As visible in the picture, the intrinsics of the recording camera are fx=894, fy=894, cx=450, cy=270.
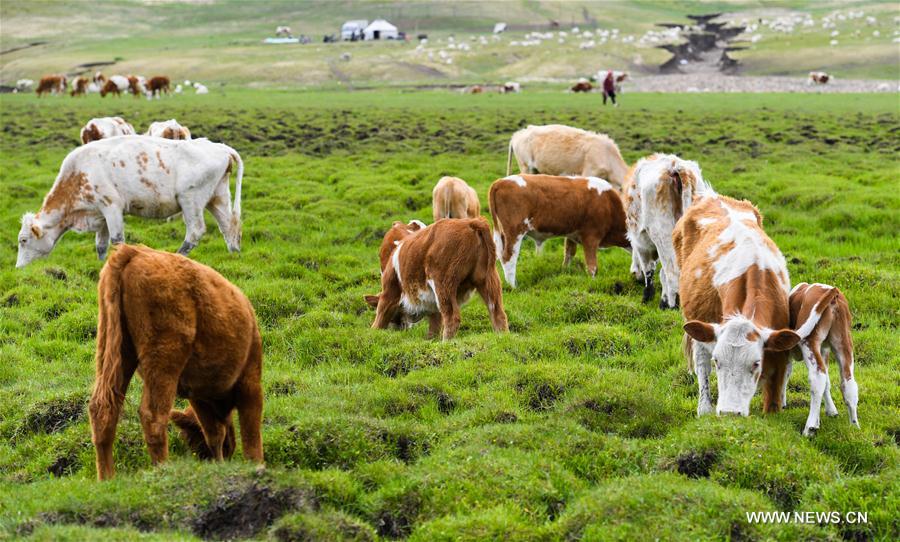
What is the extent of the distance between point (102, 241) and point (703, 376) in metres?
11.1

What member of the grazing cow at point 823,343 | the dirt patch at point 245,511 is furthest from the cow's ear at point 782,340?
the dirt patch at point 245,511

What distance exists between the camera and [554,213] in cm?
1448

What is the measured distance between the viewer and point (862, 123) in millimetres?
39406

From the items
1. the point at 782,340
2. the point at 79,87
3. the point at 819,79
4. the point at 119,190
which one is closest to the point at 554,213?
the point at 119,190

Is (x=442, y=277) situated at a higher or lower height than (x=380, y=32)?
lower

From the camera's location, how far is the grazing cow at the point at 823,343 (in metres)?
7.46

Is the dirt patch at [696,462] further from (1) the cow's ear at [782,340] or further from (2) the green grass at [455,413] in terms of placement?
(1) the cow's ear at [782,340]

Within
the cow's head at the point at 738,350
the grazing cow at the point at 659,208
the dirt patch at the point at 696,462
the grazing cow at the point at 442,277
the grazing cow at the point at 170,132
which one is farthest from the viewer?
the grazing cow at the point at 170,132

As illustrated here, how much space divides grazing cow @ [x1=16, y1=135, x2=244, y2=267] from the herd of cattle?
2 centimetres

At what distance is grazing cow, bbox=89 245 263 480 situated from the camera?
5945 mm

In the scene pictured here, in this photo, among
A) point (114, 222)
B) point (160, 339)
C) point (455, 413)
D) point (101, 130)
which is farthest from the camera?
point (101, 130)

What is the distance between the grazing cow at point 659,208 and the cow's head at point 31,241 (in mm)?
9533

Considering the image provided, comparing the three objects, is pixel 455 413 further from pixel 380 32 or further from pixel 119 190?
pixel 380 32

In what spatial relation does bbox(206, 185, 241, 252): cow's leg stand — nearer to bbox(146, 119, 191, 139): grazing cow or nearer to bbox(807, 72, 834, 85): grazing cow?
bbox(146, 119, 191, 139): grazing cow
